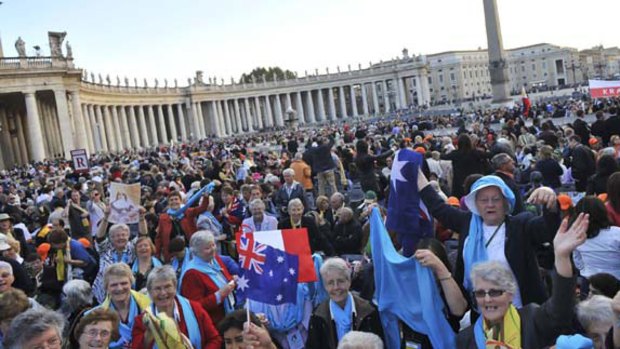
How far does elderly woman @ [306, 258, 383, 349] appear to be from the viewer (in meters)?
5.14

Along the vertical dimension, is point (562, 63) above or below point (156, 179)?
above

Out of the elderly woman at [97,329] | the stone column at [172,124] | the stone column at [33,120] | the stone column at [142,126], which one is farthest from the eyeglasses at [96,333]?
the stone column at [172,124]

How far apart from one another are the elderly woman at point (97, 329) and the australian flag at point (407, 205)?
2.71 metres

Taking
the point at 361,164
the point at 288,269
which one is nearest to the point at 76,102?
the point at 361,164

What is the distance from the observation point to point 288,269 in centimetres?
551

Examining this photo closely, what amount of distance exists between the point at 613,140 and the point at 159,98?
7388 cm

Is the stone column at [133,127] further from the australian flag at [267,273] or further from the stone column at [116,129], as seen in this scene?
the australian flag at [267,273]

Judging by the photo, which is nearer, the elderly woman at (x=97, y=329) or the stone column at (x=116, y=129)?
the elderly woman at (x=97, y=329)

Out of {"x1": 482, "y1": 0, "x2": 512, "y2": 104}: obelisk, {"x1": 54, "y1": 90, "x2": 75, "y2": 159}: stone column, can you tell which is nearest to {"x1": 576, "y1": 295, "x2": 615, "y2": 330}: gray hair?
{"x1": 482, "y1": 0, "x2": 512, "y2": 104}: obelisk

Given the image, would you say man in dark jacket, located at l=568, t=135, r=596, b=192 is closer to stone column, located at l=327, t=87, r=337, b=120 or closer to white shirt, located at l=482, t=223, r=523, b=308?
white shirt, located at l=482, t=223, r=523, b=308

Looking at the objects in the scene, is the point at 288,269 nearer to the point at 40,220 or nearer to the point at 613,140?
the point at 613,140

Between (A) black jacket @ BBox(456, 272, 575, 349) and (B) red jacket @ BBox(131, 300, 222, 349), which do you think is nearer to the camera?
(A) black jacket @ BBox(456, 272, 575, 349)

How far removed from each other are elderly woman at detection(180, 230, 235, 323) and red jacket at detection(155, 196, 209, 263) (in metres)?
1.60

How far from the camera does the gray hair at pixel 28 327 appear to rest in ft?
14.4
